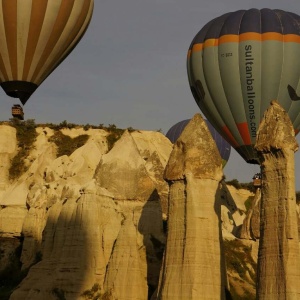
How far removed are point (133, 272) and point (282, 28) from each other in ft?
69.4

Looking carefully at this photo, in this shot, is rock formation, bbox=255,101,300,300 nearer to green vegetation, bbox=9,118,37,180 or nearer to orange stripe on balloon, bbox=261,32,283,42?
orange stripe on balloon, bbox=261,32,283,42

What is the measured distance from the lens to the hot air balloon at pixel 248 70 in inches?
2554

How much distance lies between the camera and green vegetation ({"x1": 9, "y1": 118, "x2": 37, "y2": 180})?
94137mm

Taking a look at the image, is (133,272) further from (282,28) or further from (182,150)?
(282,28)

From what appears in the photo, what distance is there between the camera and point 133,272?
5125cm

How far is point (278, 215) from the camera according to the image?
38.5 metres

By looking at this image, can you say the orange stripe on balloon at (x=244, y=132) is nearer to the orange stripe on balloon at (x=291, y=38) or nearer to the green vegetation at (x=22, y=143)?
the orange stripe on balloon at (x=291, y=38)

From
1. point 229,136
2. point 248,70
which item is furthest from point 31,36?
point 229,136

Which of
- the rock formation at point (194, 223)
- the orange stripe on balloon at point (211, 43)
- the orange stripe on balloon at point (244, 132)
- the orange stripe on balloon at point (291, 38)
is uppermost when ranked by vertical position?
the orange stripe on balloon at point (211, 43)

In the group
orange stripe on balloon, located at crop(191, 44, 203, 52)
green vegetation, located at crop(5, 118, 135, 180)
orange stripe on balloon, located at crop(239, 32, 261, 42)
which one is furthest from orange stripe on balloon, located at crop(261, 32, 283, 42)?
green vegetation, located at crop(5, 118, 135, 180)

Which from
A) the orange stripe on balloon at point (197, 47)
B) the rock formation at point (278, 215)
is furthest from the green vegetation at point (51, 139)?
the rock formation at point (278, 215)

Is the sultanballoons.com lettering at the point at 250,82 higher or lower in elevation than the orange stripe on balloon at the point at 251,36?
lower

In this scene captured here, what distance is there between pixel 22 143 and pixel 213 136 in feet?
55.8

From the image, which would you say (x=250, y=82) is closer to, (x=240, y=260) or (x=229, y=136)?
(x=229, y=136)
